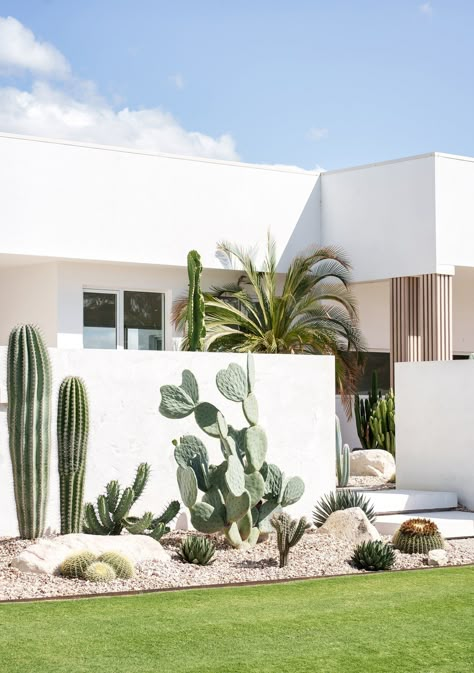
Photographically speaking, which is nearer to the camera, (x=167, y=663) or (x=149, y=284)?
(x=167, y=663)

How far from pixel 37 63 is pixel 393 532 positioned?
14190 millimetres

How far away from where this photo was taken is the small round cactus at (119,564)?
408 inches

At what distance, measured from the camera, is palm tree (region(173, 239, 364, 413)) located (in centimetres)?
2123

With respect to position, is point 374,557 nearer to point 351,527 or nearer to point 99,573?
Result: point 351,527

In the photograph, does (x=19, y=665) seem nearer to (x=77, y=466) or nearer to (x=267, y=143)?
(x=77, y=466)

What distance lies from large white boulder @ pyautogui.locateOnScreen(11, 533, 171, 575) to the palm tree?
9.26 m

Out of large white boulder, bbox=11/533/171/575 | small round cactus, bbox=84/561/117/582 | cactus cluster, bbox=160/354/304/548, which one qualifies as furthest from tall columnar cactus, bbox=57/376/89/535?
small round cactus, bbox=84/561/117/582

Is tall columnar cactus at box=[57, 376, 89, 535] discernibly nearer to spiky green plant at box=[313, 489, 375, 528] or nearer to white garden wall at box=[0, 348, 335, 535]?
white garden wall at box=[0, 348, 335, 535]

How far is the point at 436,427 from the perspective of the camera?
54.7 ft

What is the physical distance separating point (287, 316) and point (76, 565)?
39.1ft

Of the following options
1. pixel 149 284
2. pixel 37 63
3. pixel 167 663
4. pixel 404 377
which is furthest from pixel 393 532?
pixel 37 63

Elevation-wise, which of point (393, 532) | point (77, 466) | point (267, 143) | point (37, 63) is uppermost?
point (37, 63)

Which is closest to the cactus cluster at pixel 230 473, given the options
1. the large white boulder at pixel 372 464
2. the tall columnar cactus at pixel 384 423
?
the large white boulder at pixel 372 464

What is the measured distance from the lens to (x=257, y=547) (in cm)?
1238
